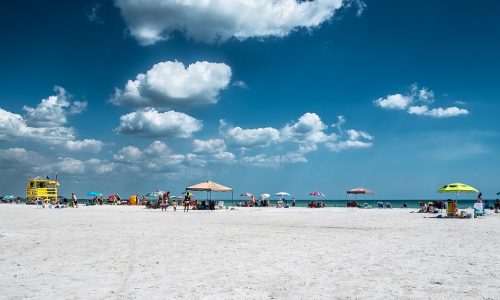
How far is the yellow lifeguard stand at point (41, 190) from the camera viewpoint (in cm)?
5188

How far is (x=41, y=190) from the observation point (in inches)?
2057

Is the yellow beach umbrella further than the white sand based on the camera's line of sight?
Yes

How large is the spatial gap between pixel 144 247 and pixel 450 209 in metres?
20.5

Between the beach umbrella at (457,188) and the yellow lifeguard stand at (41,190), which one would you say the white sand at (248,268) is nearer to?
the beach umbrella at (457,188)

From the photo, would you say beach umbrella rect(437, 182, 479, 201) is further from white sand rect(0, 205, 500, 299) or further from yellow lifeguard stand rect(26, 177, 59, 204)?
yellow lifeguard stand rect(26, 177, 59, 204)

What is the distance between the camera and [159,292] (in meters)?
6.15

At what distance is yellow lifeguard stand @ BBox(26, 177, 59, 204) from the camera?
51.9m

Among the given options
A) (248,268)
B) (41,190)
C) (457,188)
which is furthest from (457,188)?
(41,190)

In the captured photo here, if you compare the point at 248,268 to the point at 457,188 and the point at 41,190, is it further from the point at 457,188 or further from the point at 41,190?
the point at 41,190

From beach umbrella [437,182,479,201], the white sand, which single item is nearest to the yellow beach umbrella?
beach umbrella [437,182,479,201]

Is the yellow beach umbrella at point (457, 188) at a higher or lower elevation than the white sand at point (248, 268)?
higher

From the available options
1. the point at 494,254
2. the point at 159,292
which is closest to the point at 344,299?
the point at 159,292

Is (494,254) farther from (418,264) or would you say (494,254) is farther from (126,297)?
(126,297)

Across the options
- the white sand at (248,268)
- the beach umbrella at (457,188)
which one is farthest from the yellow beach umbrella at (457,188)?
the white sand at (248,268)
